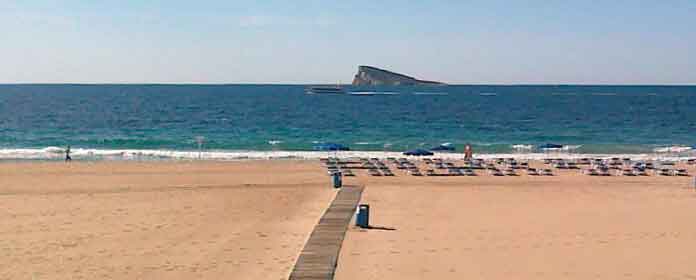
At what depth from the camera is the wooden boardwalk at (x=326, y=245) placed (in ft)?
41.8

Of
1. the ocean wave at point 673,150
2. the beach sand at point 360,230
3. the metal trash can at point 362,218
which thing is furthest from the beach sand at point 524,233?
the ocean wave at point 673,150

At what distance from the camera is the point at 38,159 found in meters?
36.8

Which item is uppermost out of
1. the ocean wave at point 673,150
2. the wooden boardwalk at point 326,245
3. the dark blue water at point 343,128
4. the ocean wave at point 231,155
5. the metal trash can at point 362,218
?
the dark blue water at point 343,128

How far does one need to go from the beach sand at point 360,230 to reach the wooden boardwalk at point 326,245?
0.23 m

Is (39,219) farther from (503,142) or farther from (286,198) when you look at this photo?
(503,142)

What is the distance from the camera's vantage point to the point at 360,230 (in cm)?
1647

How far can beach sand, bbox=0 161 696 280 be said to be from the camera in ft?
43.9

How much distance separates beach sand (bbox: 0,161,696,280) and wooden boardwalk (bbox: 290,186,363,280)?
229 mm

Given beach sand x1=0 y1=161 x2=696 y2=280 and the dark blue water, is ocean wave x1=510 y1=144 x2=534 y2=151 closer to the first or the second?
the dark blue water

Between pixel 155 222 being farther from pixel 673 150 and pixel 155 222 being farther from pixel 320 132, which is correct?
pixel 320 132

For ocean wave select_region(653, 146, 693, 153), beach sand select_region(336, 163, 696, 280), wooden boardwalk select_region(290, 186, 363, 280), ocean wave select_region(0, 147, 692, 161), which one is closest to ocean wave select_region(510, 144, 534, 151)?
ocean wave select_region(0, 147, 692, 161)

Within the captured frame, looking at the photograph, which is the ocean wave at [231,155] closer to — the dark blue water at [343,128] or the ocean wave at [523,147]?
the ocean wave at [523,147]

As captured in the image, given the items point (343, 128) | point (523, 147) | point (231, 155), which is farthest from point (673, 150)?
point (343, 128)

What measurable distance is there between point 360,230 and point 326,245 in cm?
187
